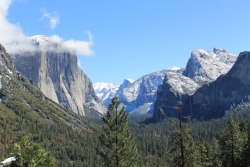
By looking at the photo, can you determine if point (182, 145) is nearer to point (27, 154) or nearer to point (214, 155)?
point (27, 154)

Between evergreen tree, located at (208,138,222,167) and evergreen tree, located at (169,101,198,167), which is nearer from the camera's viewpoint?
evergreen tree, located at (169,101,198,167)

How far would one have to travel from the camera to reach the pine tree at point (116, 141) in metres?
58.8

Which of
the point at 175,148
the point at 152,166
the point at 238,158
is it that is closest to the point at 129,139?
the point at 175,148

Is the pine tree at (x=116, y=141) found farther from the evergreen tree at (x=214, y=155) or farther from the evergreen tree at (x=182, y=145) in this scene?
the evergreen tree at (x=214, y=155)

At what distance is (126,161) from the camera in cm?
5959

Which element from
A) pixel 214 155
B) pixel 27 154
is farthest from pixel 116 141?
pixel 214 155

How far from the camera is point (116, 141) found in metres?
59.2

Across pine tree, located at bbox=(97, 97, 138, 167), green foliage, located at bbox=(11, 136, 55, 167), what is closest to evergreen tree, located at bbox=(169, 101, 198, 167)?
pine tree, located at bbox=(97, 97, 138, 167)

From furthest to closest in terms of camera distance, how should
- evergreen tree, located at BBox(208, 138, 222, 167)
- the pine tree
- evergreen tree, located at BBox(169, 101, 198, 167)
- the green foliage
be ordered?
evergreen tree, located at BBox(208, 138, 222, 167) < the pine tree < evergreen tree, located at BBox(169, 101, 198, 167) < the green foliage

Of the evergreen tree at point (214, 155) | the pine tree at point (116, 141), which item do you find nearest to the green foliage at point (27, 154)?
the pine tree at point (116, 141)

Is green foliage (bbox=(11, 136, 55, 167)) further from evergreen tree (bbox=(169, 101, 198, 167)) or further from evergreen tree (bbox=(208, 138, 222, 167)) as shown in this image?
evergreen tree (bbox=(208, 138, 222, 167))

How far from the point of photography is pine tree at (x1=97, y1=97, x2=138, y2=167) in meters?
58.8

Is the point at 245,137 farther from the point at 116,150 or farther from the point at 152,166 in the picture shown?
the point at 152,166

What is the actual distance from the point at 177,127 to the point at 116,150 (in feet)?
32.1
